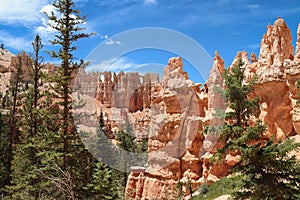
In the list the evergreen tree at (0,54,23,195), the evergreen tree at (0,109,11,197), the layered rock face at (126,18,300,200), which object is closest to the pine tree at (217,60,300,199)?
the layered rock face at (126,18,300,200)

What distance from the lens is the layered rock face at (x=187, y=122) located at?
73.2 feet

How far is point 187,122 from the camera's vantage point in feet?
85.2

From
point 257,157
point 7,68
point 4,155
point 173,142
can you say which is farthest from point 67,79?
point 7,68

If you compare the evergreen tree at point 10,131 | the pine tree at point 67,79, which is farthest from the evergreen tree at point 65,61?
the evergreen tree at point 10,131

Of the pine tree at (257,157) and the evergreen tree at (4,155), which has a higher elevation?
the pine tree at (257,157)

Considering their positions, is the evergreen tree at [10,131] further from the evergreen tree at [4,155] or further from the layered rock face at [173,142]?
the layered rock face at [173,142]

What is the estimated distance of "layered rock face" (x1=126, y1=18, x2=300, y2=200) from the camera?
73.2ft

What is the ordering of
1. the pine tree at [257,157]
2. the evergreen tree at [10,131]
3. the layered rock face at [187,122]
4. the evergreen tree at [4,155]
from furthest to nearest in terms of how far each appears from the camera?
the evergreen tree at [4,155]
the evergreen tree at [10,131]
the layered rock face at [187,122]
the pine tree at [257,157]

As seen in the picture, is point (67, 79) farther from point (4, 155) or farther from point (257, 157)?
point (4, 155)

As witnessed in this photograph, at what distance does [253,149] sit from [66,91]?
756 cm

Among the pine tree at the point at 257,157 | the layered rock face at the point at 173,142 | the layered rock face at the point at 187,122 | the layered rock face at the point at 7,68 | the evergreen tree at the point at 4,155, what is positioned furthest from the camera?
the layered rock face at the point at 7,68

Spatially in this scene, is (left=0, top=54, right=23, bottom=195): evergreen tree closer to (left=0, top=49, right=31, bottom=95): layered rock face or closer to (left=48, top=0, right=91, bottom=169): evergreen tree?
(left=48, top=0, right=91, bottom=169): evergreen tree

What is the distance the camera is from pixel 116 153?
38.5 metres

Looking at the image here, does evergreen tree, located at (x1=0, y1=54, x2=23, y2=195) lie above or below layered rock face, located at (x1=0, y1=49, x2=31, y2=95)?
below
